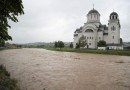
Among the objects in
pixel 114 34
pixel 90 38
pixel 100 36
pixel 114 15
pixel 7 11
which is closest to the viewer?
pixel 7 11

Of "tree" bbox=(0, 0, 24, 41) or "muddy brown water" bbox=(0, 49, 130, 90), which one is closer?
"tree" bbox=(0, 0, 24, 41)

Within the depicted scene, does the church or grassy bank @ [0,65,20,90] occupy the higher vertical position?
the church

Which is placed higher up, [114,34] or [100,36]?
[114,34]

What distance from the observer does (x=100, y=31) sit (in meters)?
75.0

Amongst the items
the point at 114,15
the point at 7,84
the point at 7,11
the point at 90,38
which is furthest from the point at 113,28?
the point at 7,84

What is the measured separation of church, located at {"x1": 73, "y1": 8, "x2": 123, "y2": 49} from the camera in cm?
7060

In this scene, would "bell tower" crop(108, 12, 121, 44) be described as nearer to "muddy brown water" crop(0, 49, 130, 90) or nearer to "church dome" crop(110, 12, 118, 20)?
"church dome" crop(110, 12, 118, 20)

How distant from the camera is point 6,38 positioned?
33.8 ft

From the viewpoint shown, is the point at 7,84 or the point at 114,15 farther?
the point at 114,15

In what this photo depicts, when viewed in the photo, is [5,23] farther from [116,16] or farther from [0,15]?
[116,16]

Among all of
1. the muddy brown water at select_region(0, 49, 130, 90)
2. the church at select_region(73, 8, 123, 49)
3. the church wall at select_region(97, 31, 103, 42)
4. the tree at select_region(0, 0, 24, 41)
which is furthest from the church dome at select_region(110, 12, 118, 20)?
the tree at select_region(0, 0, 24, 41)

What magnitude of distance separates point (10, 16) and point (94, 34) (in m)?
67.0

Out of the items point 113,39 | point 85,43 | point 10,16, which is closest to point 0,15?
point 10,16

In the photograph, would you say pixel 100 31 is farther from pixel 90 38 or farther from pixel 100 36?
pixel 90 38
